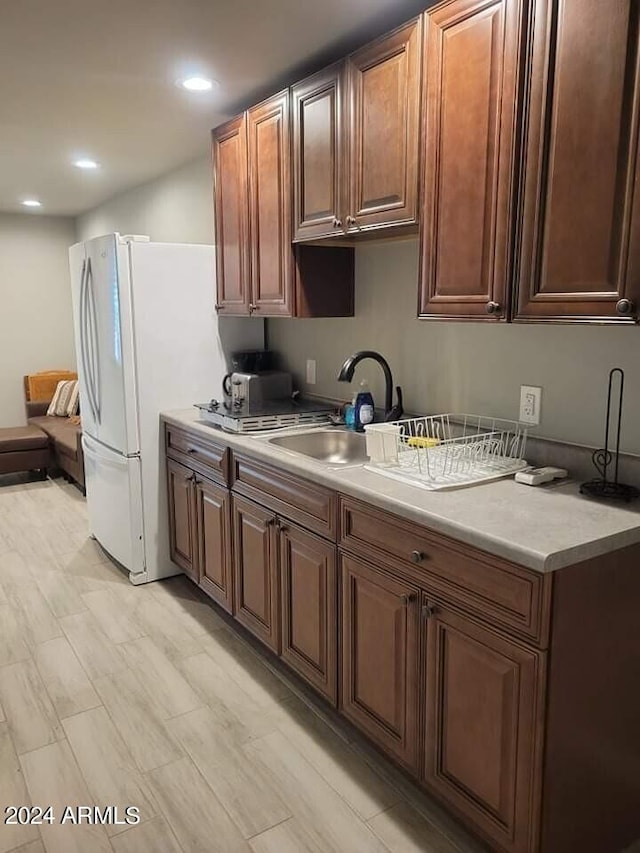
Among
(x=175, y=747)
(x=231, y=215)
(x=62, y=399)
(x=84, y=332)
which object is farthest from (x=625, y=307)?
(x=62, y=399)

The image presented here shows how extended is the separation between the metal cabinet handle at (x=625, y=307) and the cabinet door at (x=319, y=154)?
1178 millimetres

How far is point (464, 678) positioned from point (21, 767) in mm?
1479

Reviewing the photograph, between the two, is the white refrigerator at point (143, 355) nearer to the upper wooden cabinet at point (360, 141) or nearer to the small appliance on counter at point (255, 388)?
the small appliance on counter at point (255, 388)

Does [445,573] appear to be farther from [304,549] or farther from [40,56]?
[40,56]

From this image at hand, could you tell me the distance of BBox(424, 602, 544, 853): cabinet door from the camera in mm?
1433

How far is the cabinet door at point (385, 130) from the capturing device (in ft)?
6.48

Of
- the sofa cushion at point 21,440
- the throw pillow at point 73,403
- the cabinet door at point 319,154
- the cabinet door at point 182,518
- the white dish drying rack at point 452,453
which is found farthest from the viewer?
the throw pillow at point 73,403

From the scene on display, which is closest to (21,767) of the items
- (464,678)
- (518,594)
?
(464,678)

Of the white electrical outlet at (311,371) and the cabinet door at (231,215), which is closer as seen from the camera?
the cabinet door at (231,215)

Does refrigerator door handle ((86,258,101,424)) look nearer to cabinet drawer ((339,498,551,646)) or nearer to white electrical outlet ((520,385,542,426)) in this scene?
cabinet drawer ((339,498,551,646))

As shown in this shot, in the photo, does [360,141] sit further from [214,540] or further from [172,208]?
[172,208]

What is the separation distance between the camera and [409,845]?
1.72 m

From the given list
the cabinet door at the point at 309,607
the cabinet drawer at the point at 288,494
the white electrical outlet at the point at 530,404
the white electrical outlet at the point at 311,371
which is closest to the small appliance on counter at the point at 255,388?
the white electrical outlet at the point at 311,371

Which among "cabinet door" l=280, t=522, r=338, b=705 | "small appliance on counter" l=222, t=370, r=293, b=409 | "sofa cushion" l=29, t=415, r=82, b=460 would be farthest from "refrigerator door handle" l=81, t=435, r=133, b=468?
"cabinet door" l=280, t=522, r=338, b=705
